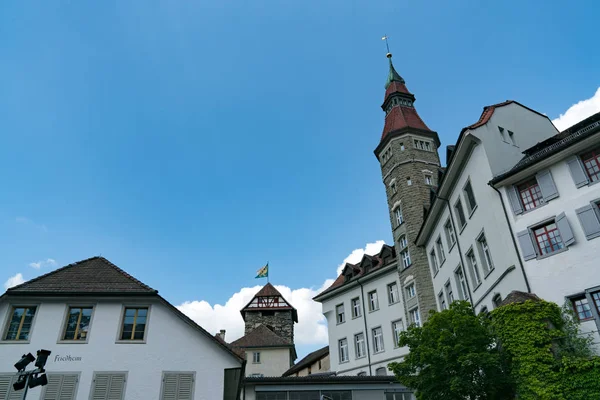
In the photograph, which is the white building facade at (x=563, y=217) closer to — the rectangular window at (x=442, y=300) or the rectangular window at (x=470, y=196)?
the rectangular window at (x=470, y=196)

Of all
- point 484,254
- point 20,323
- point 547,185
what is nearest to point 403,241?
point 484,254

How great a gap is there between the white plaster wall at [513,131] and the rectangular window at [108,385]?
18.3 m

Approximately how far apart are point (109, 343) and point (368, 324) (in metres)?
23.5

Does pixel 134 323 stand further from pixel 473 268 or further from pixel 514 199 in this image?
pixel 514 199

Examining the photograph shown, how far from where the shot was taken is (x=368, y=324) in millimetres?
38156

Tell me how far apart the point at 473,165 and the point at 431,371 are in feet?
33.8

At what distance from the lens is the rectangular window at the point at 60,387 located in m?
18.6

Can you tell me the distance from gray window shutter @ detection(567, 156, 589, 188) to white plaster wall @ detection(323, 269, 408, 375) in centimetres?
2047

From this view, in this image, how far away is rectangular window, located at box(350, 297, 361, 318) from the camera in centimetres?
4003

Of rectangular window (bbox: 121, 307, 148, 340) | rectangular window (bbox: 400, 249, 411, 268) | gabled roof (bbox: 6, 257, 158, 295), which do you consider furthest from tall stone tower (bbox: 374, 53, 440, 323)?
gabled roof (bbox: 6, 257, 158, 295)

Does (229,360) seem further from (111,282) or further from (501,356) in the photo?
(501,356)

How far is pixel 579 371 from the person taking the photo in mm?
14008

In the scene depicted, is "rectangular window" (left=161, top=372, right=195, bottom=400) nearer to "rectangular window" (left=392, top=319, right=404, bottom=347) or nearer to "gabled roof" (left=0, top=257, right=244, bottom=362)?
"gabled roof" (left=0, top=257, right=244, bottom=362)

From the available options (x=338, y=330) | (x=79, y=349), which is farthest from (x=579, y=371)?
(x=338, y=330)
